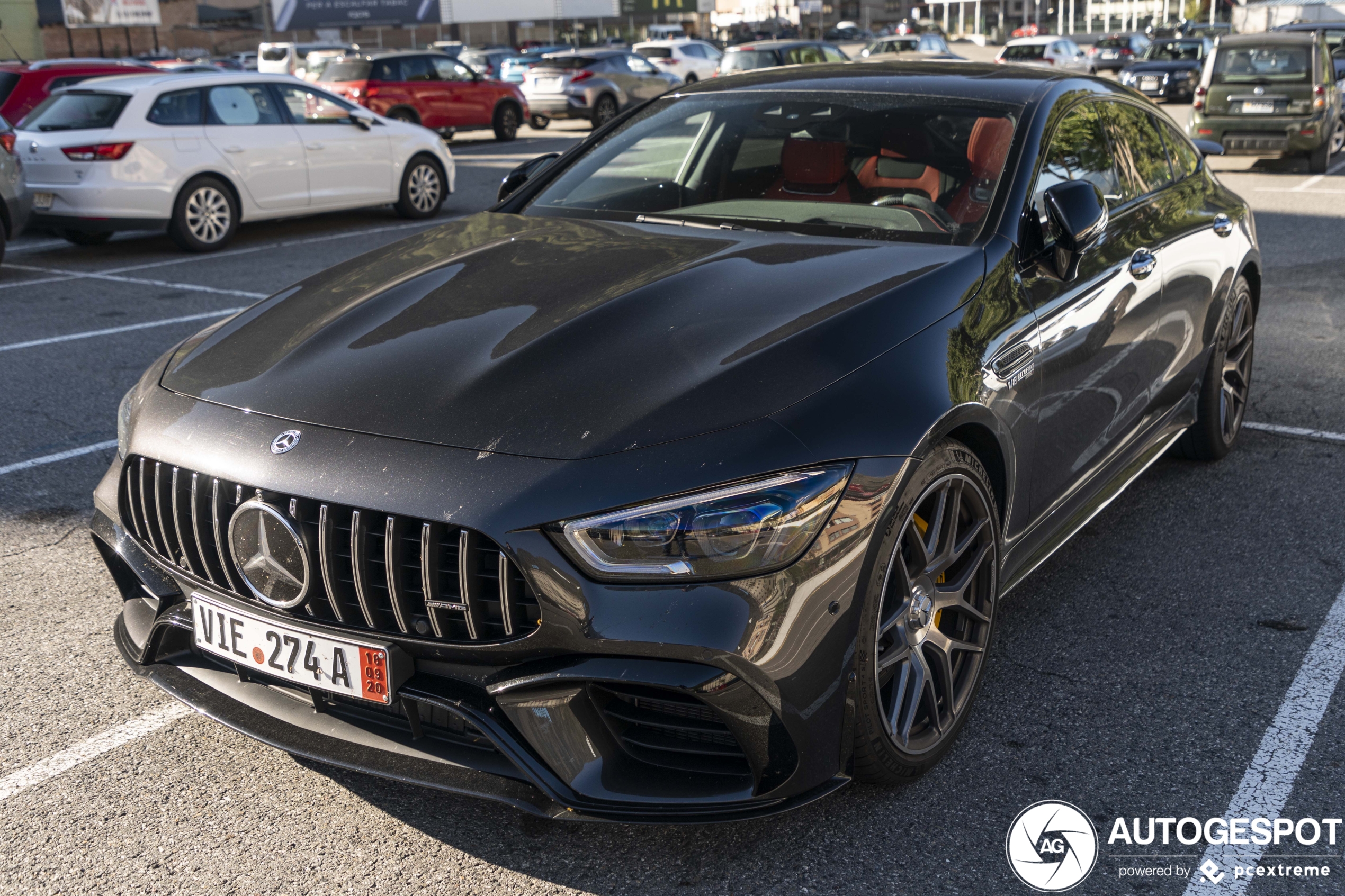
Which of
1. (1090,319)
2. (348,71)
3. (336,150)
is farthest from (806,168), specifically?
(348,71)

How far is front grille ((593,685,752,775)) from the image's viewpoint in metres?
2.35

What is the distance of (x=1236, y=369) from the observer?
5098 mm

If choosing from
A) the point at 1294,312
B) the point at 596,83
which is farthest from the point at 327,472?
the point at 596,83

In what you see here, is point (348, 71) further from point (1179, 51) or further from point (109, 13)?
point (109, 13)

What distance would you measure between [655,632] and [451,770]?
50 centimetres

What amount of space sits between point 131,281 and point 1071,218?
8430mm

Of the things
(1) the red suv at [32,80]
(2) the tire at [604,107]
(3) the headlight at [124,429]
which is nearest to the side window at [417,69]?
(2) the tire at [604,107]

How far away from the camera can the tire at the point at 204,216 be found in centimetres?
1091

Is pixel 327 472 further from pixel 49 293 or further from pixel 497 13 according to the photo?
pixel 497 13

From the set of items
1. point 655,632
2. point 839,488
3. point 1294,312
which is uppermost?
point 839,488

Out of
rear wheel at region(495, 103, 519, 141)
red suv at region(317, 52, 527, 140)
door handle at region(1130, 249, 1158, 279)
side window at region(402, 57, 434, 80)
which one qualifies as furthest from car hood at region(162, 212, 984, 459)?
rear wheel at region(495, 103, 519, 141)

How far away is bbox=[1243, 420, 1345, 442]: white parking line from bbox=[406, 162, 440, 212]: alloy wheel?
9.59 m

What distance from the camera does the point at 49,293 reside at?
9.29 metres

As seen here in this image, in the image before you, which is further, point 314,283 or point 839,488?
point 314,283
